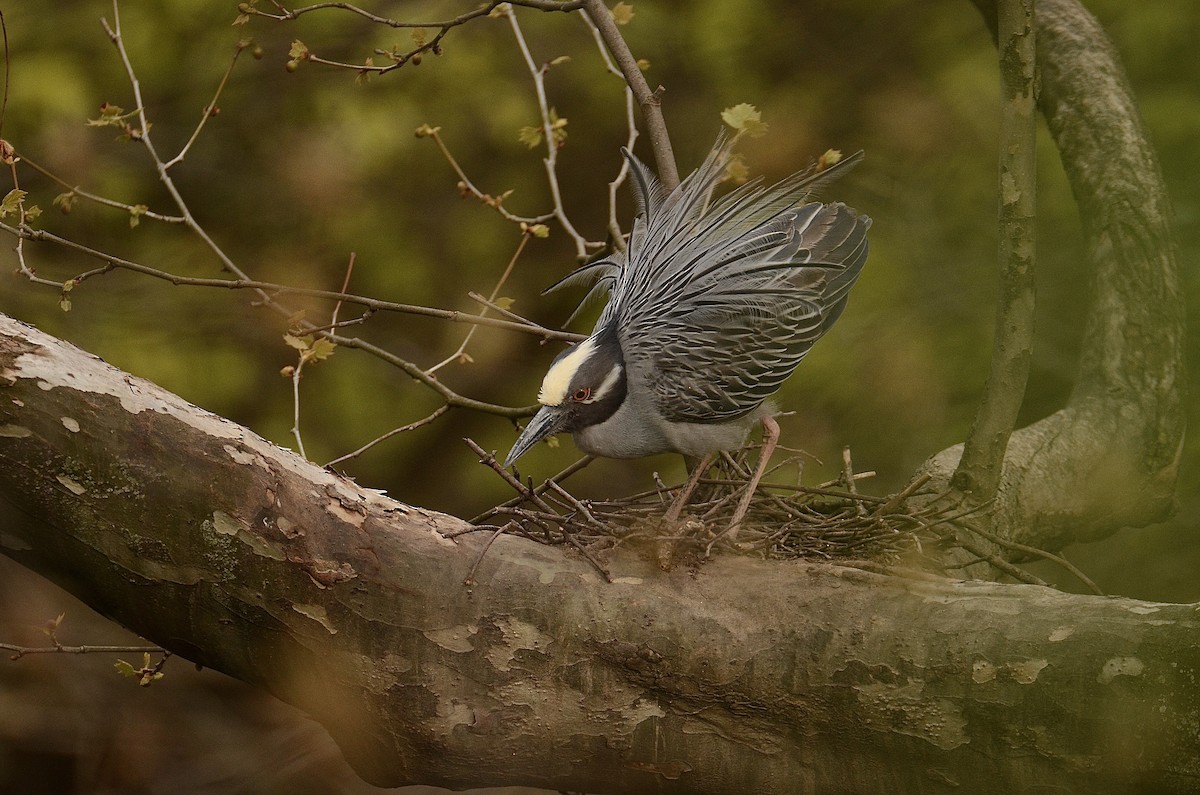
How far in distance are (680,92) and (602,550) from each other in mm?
3826

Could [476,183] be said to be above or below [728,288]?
below

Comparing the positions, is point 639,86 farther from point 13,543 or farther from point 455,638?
point 13,543

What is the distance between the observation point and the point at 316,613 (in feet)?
7.64

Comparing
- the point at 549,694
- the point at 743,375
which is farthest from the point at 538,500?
the point at 743,375

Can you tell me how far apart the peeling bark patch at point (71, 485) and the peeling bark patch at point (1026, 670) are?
187cm

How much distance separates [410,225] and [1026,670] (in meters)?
4.47

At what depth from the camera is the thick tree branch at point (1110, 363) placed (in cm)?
348

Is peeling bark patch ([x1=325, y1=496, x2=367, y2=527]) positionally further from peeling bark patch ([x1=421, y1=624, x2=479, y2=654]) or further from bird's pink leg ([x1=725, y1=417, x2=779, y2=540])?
bird's pink leg ([x1=725, y1=417, x2=779, y2=540])

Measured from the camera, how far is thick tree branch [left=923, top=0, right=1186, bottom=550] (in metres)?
3.48

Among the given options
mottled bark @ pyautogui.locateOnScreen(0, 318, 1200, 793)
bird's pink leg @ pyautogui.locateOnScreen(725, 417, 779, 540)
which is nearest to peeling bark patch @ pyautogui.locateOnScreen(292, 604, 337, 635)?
mottled bark @ pyautogui.locateOnScreen(0, 318, 1200, 793)

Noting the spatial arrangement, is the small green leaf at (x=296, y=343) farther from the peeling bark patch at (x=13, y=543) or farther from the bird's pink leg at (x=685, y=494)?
the bird's pink leg at (x=685, y=494)

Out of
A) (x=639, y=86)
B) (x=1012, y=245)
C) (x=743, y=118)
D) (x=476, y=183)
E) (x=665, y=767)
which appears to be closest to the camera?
(x=665, y=767)

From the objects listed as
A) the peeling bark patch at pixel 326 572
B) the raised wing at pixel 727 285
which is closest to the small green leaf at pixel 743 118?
the raised wing at pixel 727 285

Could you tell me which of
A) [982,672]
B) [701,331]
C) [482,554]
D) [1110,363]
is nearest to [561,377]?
[701,331]
